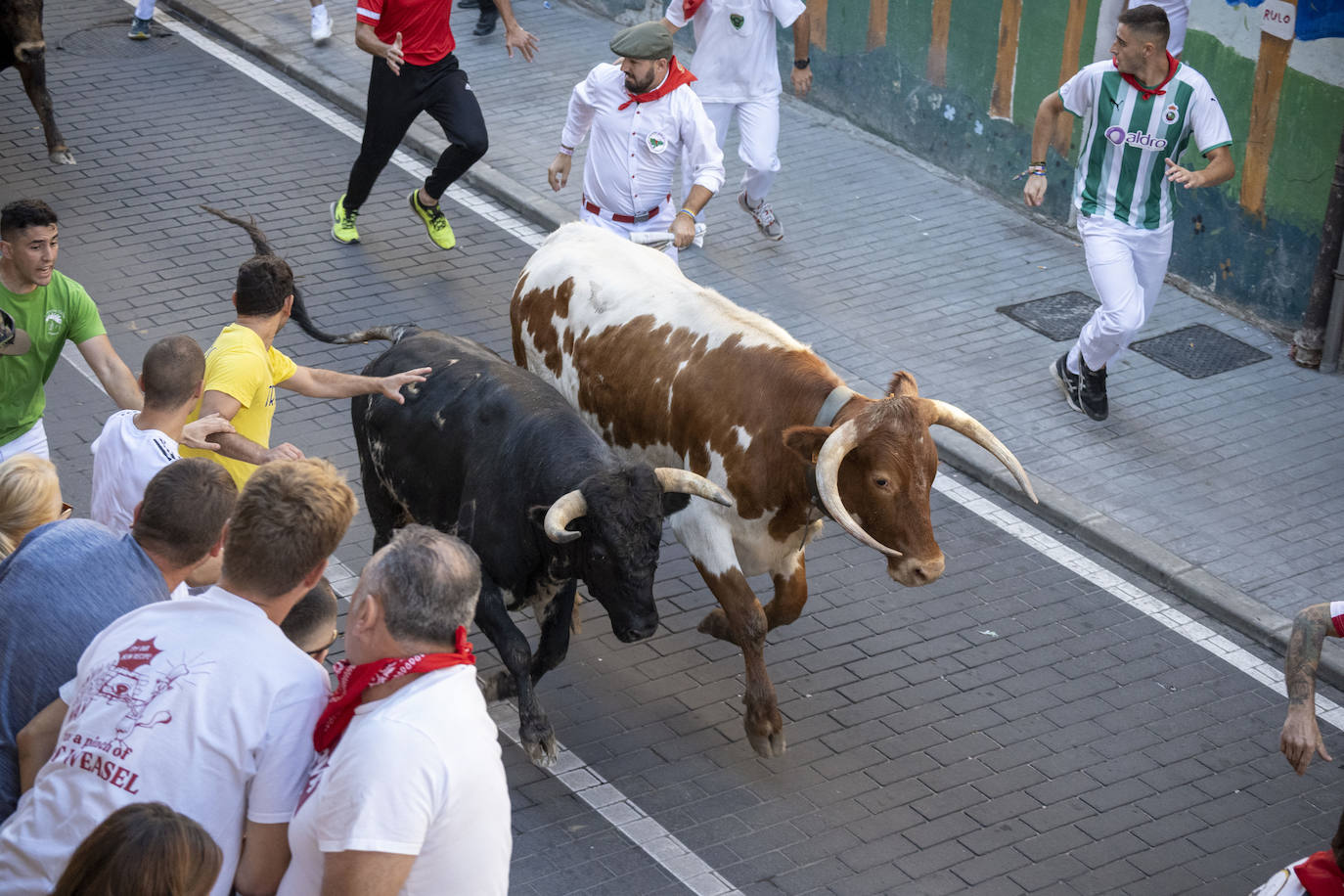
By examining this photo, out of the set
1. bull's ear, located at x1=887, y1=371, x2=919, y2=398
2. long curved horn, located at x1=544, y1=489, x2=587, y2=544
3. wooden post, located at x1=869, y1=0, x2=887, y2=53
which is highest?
wooden post, located at x1=869, y1=0, x2=887, y2=53

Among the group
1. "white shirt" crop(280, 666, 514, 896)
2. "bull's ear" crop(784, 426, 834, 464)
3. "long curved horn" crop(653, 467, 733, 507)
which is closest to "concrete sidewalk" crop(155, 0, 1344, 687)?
"bull's ear" crop(784, 426, 834, 464)

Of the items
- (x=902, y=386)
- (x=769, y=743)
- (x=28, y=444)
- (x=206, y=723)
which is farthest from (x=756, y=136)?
(x=206, y=723)

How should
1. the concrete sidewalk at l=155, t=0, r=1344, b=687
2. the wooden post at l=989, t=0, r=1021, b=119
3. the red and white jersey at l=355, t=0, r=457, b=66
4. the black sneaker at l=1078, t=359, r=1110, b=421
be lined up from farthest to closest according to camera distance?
1. the wooden post at l=989, t=0, r=1021, b=119
2. the red and white jersey at l=355, t=0, r=457, b=66
3. the black sneaker at l=1078, t=359, r=1110, b=421
4. the concrete sidewalk at l=155, t=0, r=1344, b=687

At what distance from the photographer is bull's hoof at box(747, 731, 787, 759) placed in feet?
21.8

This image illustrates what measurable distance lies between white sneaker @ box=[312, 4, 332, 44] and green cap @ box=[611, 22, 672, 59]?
6637 millimetres

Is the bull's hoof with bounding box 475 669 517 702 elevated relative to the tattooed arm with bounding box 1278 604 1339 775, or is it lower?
lower

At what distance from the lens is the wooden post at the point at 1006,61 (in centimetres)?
1207

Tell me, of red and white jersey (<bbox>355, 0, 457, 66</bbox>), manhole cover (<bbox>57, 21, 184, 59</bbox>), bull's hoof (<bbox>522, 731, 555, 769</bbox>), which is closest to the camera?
bull's hoof (<bbox>522, 731, 555, 769</bbox>)

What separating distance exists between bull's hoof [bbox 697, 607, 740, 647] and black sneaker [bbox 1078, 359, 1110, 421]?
3.19 meters

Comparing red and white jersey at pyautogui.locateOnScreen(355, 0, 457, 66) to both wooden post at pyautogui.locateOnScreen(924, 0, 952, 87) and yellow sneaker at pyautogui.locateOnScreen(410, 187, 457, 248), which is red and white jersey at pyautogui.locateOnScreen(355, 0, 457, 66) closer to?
yellow sneaker at pyautogui.locateOnScreen(410, 187, 457, 248)

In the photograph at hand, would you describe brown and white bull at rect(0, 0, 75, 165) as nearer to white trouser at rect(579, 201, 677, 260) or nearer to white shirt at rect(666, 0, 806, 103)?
white shirt at rect(666, 0, 806, 103)

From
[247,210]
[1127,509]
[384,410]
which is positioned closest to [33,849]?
[384,410]

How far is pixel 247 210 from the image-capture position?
1187cm

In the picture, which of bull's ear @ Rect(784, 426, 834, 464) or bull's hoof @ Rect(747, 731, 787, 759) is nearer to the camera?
bull's ear @ Rect(784, 426, 834, 464)
